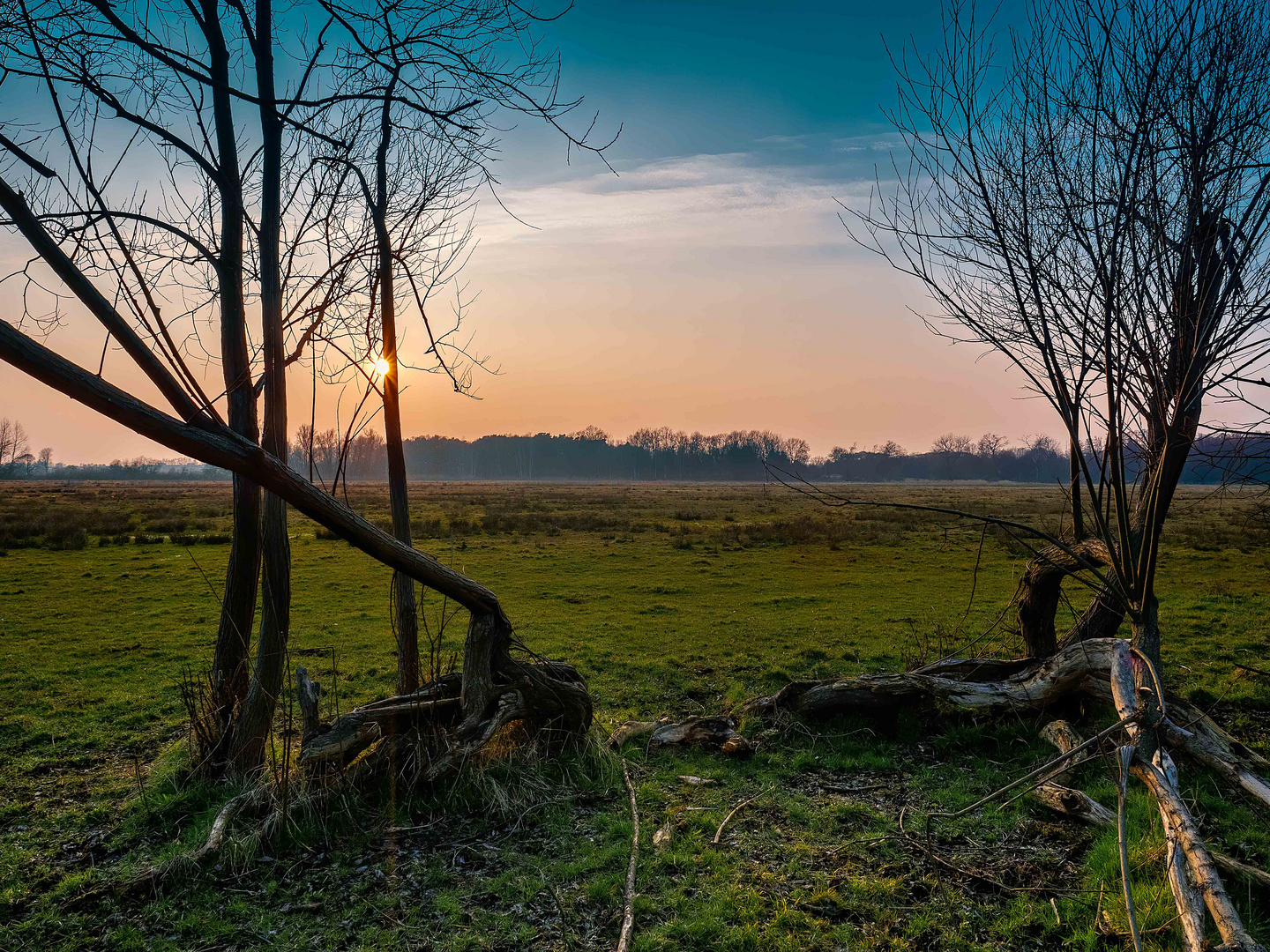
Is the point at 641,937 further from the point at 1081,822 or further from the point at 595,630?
the point at 595,630

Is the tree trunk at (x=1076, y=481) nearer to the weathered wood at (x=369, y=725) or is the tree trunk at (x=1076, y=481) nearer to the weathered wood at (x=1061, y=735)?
the weathered wood at (x=1061, y=735)

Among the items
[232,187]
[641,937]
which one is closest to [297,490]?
[232,187]

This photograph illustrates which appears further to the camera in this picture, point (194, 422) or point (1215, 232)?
point (194, 422)

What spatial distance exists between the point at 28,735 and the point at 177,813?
12.5 ft

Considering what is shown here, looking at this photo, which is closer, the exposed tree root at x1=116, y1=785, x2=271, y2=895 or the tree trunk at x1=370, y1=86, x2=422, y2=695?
the exposed tree root at x1=116, y1=785, x2=271, y2=895

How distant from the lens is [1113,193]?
13.0 feet

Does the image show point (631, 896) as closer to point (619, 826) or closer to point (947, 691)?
point (619, 826)

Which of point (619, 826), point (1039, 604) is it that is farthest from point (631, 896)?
point (1039, 604)

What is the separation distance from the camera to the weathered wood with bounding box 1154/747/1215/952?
3.07 metres

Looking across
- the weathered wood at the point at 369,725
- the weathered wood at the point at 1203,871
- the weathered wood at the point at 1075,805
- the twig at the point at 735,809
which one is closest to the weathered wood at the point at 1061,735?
the weathered wood at the point at 1075,805

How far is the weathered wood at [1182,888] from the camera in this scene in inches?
121

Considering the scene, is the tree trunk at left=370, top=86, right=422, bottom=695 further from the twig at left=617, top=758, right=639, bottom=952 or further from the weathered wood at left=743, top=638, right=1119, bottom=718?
the weathered wood at left=743, top=638, right=1119, bottom=718

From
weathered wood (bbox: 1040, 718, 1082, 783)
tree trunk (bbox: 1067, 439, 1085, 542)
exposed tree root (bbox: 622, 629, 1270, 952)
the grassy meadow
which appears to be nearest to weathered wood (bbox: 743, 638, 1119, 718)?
exposed tree root (bbox: 622, 629, 1270, 952)

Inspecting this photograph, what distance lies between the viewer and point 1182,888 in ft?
10.7
